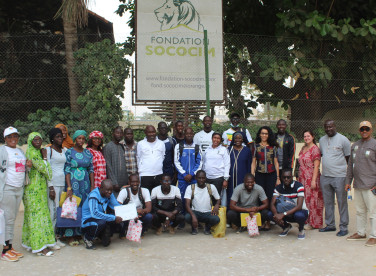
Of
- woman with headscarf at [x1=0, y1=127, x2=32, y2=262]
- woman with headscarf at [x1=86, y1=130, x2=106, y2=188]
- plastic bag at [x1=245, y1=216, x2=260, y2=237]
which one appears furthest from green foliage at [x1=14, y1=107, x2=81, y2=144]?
plastic bag at [x1=245, y1=216, x2=260, y2=237]

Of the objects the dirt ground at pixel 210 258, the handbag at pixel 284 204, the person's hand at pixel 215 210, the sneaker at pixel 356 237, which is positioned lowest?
the dirt ground at pixel 210 258

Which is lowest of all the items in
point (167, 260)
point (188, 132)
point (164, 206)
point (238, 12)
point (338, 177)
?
point (167, 260)

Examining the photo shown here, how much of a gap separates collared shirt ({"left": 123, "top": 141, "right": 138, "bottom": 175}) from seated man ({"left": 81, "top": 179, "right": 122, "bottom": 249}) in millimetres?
797

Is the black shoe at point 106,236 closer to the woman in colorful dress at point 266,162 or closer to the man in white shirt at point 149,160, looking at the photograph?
the man in white shirt at point 149,160

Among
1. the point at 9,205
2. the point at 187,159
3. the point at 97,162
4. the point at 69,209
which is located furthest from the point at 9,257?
the point at 187,159

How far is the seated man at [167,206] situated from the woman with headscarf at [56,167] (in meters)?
1.32

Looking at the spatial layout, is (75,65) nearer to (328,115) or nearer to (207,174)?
(207,174)

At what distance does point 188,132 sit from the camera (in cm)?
614

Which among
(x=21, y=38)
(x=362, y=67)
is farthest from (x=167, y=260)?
(x=362, y=67)

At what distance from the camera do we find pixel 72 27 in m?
8.27

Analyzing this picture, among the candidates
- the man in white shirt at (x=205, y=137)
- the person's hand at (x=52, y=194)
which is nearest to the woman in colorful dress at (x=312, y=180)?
the man in white shirt at (x=205, y=137)

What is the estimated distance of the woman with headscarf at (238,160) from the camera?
6.16 meters

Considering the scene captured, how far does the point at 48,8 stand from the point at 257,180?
7456 millimetres

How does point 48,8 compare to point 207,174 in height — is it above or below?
above
